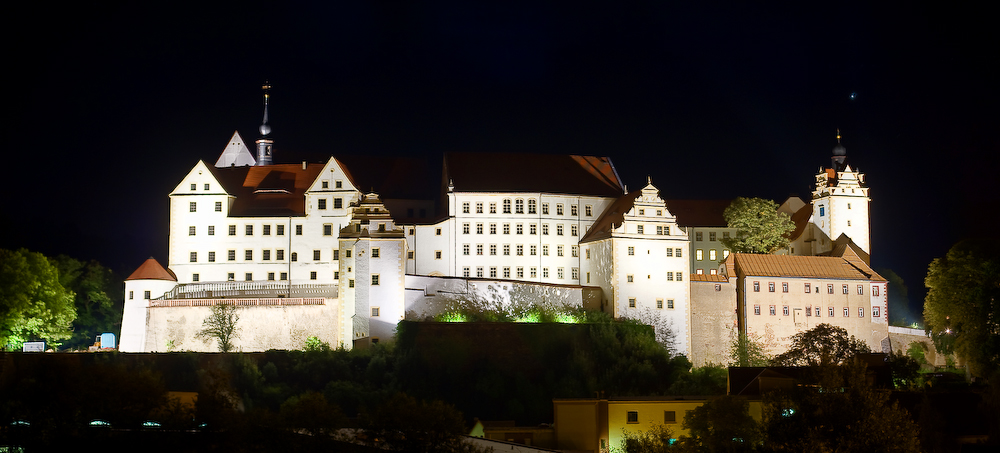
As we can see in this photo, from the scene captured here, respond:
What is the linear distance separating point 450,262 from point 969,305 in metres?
26.8

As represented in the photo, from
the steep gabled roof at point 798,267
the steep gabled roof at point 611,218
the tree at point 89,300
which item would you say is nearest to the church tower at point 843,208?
the steep gabled roof at point 798,267

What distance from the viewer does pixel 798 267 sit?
66.3 meters

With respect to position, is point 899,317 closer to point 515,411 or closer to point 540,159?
point 540,159

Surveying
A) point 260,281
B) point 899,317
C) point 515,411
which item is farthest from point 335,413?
point 899,317

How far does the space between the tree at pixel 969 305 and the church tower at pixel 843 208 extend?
1335 cm

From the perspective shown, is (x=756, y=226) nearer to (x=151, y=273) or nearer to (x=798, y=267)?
(x=798, y=267)

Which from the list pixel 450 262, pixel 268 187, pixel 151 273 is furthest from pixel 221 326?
pixel 450 262

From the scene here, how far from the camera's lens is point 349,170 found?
2808 inches

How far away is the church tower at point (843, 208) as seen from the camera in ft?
252

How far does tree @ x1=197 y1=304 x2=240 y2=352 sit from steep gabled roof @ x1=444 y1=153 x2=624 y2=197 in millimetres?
16094

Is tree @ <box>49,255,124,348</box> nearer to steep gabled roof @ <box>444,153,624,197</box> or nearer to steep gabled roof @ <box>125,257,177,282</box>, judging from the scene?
steep gabled roof @ <box>125,257,177,282</box>

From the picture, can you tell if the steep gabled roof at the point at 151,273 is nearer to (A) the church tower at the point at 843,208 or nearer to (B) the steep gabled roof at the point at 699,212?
(B) the steep gabled roof at the point at 699,212

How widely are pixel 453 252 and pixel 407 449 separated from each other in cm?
2693

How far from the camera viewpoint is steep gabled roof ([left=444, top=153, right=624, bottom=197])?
70.1 metres
